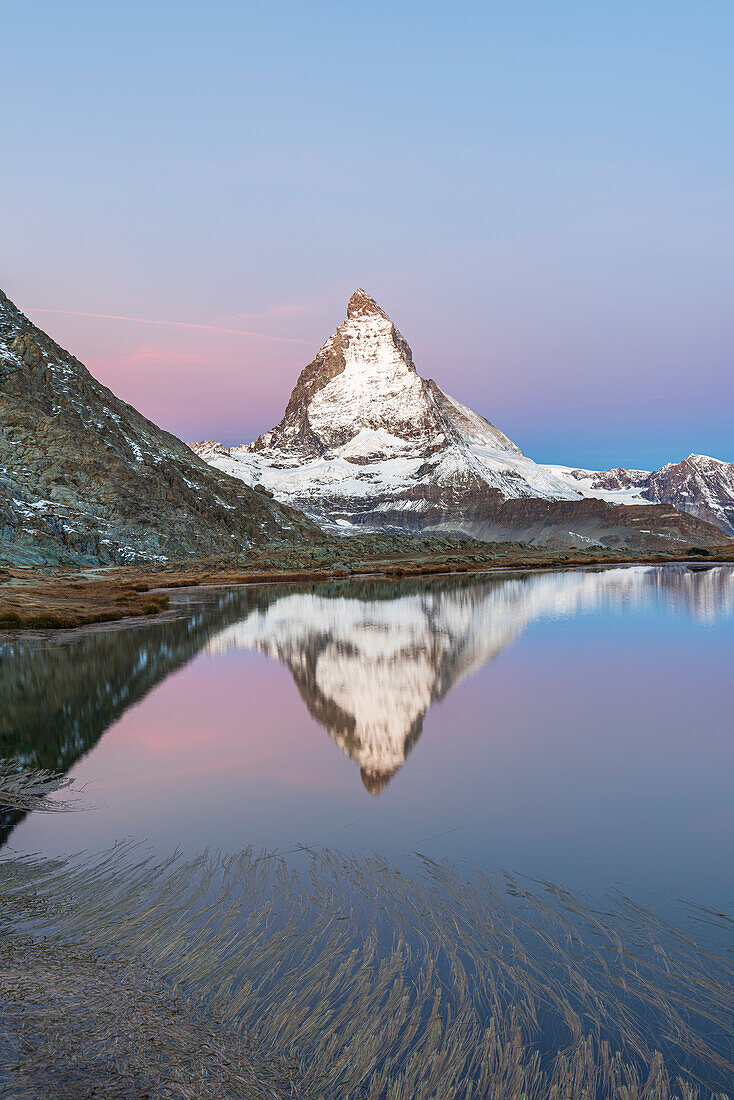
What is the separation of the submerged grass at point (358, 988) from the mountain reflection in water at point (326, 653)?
16.4 ft

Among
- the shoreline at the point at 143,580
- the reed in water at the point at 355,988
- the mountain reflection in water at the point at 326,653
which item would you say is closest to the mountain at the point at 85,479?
the shoreline at the point at 143,580

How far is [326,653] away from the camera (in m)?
34.9

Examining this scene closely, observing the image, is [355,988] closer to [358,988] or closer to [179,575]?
[358,988]

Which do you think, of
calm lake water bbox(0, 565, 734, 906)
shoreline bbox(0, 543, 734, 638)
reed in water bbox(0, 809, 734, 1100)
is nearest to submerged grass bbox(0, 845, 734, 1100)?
reed in water bbox(0, 809, 734, 1100)

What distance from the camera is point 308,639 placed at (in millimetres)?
40156

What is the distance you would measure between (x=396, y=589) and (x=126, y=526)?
206 ft

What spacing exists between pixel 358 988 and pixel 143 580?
278ft

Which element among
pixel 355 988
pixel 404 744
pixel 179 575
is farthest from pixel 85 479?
pixel 355 988

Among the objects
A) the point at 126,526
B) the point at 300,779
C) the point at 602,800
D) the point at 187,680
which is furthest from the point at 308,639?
the point at 126,526

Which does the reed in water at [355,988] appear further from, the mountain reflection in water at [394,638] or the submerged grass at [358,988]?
the mountain reflection in water at [394,638]

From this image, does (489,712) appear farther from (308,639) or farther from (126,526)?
(126,526)

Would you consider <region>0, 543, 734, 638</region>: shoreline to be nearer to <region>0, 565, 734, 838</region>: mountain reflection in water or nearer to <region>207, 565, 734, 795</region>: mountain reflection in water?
<region>0, 565, 734, 838</region>: mountain reflection in water

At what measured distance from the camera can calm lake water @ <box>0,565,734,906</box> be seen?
41.3 ft

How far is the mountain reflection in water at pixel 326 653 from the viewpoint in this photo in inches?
803
